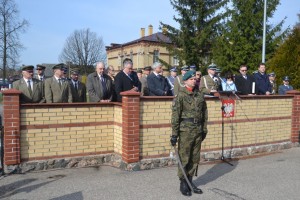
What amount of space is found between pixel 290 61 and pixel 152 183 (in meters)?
10.5

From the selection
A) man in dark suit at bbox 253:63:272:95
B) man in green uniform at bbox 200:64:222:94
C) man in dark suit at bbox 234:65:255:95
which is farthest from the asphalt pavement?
man in dark suit at bbox 253:63:272:95

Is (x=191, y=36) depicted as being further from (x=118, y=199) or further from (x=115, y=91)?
(x=118, y=199)

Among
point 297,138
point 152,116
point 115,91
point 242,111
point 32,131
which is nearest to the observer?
point 32,131

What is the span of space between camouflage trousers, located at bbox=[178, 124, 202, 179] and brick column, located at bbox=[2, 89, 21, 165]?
3.16 m

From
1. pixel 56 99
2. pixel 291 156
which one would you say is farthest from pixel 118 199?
pixel 291 156

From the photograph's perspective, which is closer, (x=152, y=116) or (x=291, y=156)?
(x=152, y=116)

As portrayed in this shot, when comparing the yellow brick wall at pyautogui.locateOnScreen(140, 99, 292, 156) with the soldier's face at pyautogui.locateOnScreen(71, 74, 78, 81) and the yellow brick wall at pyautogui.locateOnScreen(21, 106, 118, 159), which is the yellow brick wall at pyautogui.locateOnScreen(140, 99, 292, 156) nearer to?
the yellow brick wall at pyautogui.locateOnScreen(21, 106, 118, 159)

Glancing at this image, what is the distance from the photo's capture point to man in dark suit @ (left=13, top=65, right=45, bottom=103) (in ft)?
22.2

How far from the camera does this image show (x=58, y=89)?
23.1 feet

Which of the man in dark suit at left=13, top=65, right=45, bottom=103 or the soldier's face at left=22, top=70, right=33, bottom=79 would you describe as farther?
the soldier's face at left=22, top=70, right=33, bottom=79

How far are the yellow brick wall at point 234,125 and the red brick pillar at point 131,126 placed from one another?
6.1 inches

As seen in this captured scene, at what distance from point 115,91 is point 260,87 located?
4425 millimetres

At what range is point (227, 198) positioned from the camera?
5137mm

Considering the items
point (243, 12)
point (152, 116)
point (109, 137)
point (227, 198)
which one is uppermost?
point (243, 12)
